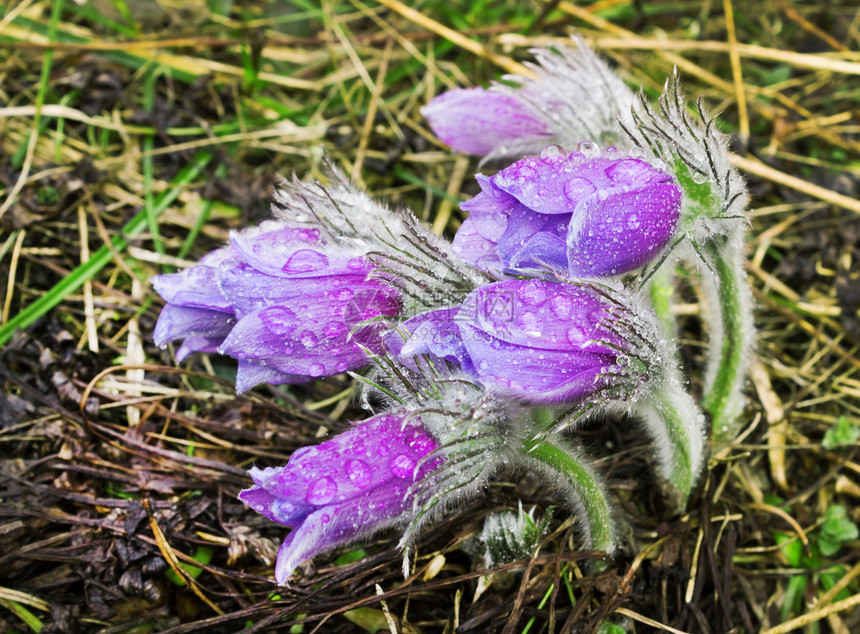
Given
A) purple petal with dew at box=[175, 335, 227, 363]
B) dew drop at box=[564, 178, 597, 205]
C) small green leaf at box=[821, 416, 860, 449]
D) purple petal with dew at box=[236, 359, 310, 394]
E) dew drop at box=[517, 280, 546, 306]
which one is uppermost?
dew drop at box=[564, 178, 597, 205]

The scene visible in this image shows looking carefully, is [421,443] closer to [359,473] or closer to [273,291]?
[359,473]

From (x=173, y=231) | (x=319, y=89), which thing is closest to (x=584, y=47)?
(x=319, y=89)

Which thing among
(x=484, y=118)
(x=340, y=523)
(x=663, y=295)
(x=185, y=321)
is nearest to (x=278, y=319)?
(x=185, y=321)

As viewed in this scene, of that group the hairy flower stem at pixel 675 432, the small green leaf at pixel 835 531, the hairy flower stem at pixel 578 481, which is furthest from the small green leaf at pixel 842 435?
the hairy flower stem at pixel 578 481

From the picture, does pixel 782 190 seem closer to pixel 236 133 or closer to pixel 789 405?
pixel 789 405

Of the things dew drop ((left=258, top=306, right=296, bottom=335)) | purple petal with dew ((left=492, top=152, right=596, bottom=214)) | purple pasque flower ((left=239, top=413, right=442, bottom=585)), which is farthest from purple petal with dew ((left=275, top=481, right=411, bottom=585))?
purple petal with dew ((left=492, top=152, right=596, bottom=214))

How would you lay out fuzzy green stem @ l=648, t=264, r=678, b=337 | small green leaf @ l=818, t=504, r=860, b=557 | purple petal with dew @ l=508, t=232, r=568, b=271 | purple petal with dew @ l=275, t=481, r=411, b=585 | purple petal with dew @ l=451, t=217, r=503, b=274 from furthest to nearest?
small green leaf @ l=818, t=504, r=860, b=557, fuzzy green stem @ l=648, t=264, r=678, b=337, purple petal with dew @ l=451, t=217, r=503, b=274, purple petal with dew @ l=508, t=232, r=568, b=271, purple petal with dew @ l=275, t=481, r=411, b=585

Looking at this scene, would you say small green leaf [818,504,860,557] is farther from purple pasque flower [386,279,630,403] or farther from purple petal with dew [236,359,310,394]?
purple petal with dew [236,359,310,394]
